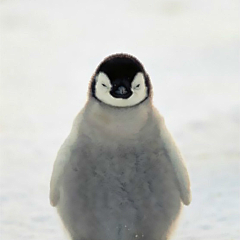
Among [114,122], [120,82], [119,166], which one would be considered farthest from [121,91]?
[119,166]

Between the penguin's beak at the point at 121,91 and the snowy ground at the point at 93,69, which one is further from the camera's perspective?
the snowy ground at the point at 93,69

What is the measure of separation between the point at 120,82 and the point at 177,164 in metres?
0.42

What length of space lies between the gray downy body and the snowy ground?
0.38 meters

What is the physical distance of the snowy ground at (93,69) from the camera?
3.64m

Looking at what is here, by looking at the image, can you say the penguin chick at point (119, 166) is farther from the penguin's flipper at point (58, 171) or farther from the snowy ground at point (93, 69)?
the snowy ground at point (93, 69)

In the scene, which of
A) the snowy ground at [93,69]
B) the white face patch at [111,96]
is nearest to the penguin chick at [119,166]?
the white face patch at [111,96]

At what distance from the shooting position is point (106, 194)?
267 cm

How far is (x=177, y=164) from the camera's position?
2.78 metres

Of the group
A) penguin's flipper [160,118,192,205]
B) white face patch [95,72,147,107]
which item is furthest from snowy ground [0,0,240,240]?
white face patch [95,72,147,107]

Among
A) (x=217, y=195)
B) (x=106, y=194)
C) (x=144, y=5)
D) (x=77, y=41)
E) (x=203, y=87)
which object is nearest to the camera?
(x=106, y=194)

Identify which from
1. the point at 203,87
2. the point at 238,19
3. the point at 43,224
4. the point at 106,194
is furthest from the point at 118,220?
the point at 238,19

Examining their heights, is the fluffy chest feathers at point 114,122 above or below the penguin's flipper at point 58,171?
above

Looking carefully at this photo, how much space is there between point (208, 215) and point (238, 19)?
360cm

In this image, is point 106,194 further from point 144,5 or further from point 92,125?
point 144,5
